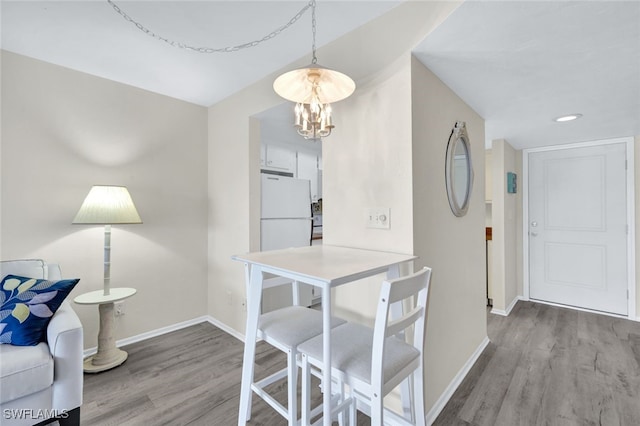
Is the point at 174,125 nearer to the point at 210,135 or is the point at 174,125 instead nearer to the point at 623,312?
the point at 210,135

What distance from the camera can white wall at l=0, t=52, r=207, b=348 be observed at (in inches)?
81.0

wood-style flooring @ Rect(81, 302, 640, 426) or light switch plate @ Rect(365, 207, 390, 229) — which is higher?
light switch plate @ Rect(365, 207, 390, 229)

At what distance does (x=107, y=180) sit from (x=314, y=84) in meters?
2.11

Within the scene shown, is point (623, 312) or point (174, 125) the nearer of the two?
point (174, 125)

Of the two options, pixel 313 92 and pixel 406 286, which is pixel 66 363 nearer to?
pixel 406 286

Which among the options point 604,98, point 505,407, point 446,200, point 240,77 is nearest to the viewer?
point 505,407

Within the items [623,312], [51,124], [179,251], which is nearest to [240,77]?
[51,124]

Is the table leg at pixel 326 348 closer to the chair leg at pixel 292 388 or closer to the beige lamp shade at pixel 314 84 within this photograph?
the chair leg at pixel 292 388

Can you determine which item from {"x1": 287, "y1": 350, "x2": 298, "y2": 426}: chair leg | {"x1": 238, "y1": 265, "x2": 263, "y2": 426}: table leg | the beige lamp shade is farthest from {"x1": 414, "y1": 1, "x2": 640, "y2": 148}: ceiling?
{"x1": 287, "y1": 350, "x2": 298, "y2": 426}: chair leg

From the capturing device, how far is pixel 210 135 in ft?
9.91

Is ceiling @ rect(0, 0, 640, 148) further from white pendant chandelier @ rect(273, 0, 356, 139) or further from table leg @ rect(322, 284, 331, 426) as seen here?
table leg @ rect(322, 284, 331, 426)

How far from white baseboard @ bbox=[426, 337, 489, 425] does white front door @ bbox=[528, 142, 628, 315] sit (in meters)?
1.90

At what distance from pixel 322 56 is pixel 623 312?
4.10 meters

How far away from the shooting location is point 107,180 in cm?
242
